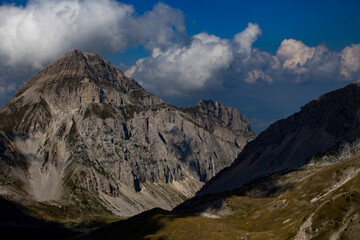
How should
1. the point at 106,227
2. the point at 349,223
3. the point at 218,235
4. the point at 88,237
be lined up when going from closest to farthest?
the point at 349,223 → the point at 218,235 → the point at 88,237 → the point at 106,227

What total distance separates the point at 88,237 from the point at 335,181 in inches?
4579

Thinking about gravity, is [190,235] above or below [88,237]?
below

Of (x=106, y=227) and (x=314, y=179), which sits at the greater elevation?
(x=106, y=227)

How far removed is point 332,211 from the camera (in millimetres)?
90938

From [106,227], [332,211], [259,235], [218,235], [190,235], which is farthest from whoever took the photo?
[106,227]

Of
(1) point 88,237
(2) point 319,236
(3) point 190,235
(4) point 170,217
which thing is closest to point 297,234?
(2) point 319,236

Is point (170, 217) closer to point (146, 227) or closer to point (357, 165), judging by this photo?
point (146, 227)

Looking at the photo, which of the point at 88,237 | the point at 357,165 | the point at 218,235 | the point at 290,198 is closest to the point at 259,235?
the point at 218,235

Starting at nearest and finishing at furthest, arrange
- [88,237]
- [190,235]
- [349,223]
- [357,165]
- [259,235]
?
[349,223], [259,235], [190,235], [357,165], [88,237]

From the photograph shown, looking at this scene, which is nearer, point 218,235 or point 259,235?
point 259,235

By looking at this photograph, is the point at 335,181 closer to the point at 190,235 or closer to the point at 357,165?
the point at 357,165

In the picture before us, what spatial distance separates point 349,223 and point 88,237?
134549 mm

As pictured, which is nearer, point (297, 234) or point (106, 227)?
point (297, 234)

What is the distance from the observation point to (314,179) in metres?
188
